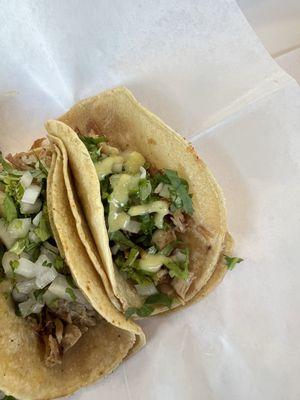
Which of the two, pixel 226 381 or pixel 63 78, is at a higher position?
pixel 63 78

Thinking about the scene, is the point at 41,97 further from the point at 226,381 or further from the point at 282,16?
the point at 226,381

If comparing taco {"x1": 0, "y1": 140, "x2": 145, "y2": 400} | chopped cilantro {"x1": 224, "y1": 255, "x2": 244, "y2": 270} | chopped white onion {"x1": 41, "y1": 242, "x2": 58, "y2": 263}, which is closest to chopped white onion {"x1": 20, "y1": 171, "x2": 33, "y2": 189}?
taco {"x1": 0, "y1": 140, "x2": 145, "y2": 400}

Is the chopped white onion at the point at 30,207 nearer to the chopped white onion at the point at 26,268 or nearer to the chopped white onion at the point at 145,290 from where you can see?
the chopped white onion at the point at 26,268

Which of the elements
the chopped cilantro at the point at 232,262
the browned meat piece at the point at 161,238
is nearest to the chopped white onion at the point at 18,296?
the browned meat piece at the point at 161,238

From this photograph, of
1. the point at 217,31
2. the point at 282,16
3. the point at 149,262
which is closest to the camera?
the point at 149,262

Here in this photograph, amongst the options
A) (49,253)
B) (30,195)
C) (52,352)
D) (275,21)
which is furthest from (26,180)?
(275,21)

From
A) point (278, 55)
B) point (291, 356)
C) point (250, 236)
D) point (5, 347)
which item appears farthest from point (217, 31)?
point (5, 347)

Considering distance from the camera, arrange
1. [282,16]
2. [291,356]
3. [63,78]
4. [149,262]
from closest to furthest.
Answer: [291,356]
[149,262]
[63,78]
[282,16]

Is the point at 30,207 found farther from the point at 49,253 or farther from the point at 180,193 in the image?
the point at 180,193
